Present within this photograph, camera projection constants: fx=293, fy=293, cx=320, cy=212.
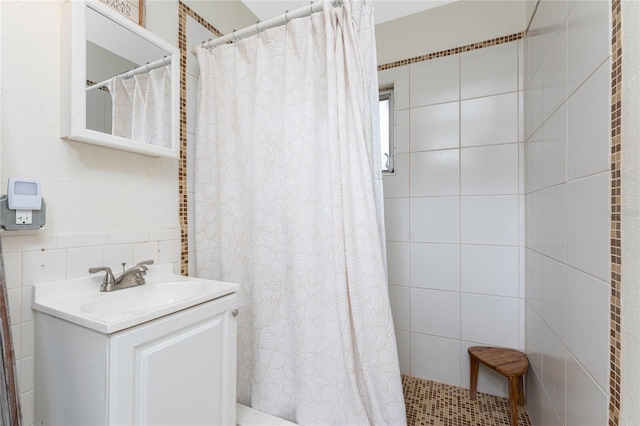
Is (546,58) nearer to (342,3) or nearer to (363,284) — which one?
(342,3)

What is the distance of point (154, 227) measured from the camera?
1.42m

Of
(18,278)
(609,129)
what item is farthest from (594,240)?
(18,278)

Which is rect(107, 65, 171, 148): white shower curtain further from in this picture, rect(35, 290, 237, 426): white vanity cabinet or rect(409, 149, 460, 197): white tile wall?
rect(409, 149, 460, 197): white tile wall

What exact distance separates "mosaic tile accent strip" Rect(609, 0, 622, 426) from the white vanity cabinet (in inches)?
47.3

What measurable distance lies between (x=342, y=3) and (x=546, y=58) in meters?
0.95

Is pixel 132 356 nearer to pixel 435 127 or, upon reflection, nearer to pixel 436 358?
pixel 436 358

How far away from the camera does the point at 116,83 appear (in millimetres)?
1237

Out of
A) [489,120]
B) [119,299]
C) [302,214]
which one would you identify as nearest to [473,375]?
[302,214]

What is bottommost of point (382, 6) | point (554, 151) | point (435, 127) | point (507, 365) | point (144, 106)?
point (507, 365)

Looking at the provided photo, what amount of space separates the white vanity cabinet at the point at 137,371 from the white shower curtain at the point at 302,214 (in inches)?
14.0

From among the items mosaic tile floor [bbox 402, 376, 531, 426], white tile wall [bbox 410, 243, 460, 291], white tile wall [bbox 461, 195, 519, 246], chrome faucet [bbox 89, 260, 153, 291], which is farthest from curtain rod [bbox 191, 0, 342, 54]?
mosaic tile floor [bbox 402, 376, 531, 426]

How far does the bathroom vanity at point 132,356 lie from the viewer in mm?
814

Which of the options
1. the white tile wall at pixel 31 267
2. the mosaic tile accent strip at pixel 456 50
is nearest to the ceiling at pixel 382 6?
the mosaic tile accent strip at pixel 456 50

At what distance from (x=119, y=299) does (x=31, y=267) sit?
11.3 inches
